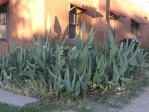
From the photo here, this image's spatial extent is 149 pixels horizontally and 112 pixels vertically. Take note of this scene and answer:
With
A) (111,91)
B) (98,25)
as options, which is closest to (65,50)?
(111,91)

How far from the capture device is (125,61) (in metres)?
8.85

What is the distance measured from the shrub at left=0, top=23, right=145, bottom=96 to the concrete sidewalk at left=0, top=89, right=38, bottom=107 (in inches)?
14.1

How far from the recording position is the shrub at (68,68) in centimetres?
765

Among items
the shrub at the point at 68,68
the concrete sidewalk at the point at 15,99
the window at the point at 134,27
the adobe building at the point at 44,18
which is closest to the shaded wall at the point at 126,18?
the window at the point at 134,27

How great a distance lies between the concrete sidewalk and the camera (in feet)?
24.4

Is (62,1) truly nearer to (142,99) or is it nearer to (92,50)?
(92,50)

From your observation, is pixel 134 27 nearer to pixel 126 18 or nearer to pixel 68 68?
pixel 126 18

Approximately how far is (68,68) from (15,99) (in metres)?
→ 1.55

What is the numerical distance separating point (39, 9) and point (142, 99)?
495cm

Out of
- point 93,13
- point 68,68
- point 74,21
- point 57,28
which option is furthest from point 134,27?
point 68,68

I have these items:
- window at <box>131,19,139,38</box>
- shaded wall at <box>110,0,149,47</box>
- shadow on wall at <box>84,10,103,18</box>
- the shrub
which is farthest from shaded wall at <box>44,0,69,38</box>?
window at <box>131,19,139,38</box>

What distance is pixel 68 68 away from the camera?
25.0ft

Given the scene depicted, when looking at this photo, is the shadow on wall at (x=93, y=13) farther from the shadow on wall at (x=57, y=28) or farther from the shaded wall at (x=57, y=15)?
the shadow on wall at (x=57, y=28)

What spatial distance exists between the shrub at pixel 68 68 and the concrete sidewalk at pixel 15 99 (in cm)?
36
